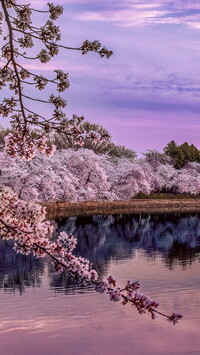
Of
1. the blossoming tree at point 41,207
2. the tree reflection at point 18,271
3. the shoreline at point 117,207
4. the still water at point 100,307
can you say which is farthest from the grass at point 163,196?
the blossoming tree at point 41,207

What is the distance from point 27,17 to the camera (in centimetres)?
600

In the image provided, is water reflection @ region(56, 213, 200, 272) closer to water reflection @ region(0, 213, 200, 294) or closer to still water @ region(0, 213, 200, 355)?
water reflection @ region(0, 213, 200, 294)

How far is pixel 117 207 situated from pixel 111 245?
975 inches

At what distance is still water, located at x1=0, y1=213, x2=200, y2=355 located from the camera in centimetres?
1164

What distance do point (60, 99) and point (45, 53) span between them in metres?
0.55

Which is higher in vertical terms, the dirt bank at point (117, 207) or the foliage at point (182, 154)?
the foliage at point (182, 154)

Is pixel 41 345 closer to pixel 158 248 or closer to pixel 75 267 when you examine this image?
pixel 75 267

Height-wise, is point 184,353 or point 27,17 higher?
point 27,17

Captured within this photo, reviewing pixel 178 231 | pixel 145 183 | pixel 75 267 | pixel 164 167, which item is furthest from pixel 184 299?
pixel 164 167

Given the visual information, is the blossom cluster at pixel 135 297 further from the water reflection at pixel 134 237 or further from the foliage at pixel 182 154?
the foliage at pixel 182 154

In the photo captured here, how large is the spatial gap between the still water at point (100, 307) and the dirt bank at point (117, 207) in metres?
16.8

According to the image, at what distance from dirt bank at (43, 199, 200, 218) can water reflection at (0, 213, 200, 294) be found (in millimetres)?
2809

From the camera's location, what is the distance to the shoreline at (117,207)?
4500cm

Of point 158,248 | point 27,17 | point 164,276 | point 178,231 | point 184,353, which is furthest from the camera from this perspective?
point 178,231
